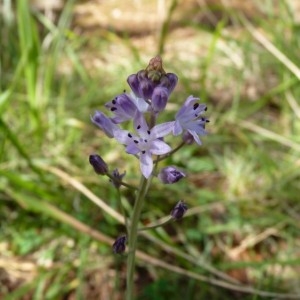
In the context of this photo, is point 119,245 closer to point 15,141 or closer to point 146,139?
point 146,139

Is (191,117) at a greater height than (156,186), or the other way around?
(156,186)

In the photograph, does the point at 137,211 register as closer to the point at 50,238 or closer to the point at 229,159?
the point at 50,238

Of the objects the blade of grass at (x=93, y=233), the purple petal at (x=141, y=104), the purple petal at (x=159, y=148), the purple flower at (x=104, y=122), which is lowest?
the purple petal at (x=159, y=148)

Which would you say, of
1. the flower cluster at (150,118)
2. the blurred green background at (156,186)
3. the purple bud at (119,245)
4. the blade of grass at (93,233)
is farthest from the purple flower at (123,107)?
the blade of grass at (93,233)

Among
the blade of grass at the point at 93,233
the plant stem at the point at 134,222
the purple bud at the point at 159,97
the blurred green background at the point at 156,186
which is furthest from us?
the blurred green background at the point at 156,186

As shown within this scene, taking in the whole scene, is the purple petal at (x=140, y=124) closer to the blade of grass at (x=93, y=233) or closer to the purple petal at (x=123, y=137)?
the purple petal at (x=123, y=137)

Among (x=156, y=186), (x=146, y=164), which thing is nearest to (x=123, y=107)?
(x=146, y=164)
